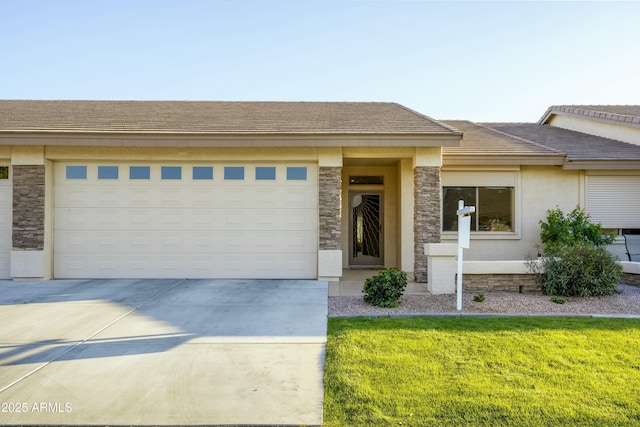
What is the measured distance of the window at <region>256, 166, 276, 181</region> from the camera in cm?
996

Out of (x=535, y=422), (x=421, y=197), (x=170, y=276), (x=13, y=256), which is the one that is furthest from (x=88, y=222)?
(x=535, y=422)

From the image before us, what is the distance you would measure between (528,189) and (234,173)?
8824 mm

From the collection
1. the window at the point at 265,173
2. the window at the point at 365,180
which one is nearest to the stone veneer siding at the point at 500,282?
the window at the point at 365,180

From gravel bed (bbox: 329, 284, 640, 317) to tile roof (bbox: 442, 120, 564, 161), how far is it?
181 inches

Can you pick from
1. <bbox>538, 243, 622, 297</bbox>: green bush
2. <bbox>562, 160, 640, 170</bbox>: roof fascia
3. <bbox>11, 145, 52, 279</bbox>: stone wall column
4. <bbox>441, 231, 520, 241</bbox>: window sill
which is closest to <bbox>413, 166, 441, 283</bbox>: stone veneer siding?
<bbox>441, 231, 520, 241</bbox>: window sill

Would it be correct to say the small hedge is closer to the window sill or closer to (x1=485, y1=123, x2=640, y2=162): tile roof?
the window sill

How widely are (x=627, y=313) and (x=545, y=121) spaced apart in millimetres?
13065

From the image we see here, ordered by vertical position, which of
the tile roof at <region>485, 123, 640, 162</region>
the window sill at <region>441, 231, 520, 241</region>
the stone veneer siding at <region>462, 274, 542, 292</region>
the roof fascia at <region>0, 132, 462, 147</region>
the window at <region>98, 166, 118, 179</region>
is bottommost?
the stone veneer siding at <region>462, 274, 542, 292</region>

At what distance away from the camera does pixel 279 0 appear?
10922 millimetres

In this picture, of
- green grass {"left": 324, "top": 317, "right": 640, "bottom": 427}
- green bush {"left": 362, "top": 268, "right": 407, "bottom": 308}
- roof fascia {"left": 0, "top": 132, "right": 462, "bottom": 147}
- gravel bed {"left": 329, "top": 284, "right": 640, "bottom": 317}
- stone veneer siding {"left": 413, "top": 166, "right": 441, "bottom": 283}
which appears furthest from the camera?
stone veneer siding {"left": 413, "top": 166, "right": 441, "bottom": 283}

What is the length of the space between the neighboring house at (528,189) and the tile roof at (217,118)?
236cm

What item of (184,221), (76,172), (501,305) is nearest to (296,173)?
(184,221)

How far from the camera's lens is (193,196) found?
32.7 ft

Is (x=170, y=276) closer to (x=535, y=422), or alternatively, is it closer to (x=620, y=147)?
(x=535, y=422)
